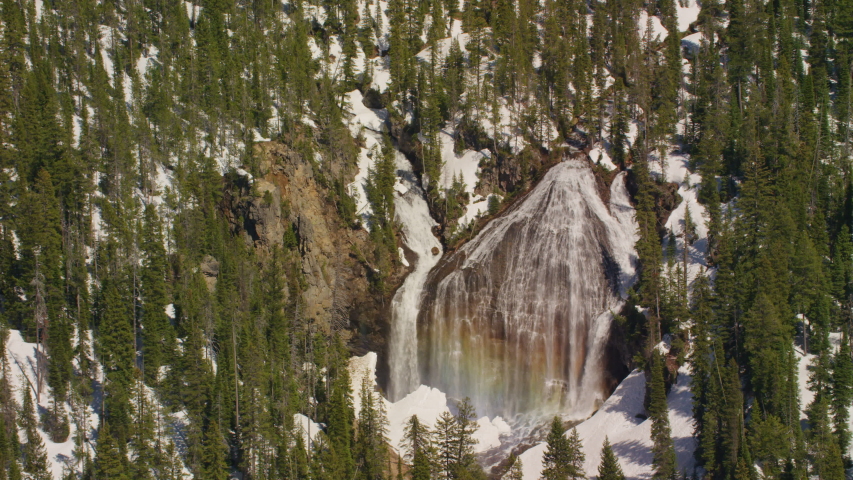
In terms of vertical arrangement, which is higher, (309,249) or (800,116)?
(800,116)

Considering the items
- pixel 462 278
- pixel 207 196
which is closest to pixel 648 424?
pixel 462 278

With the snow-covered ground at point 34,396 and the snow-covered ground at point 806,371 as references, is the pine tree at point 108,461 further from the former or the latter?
the snow-covered ground at point 806,371

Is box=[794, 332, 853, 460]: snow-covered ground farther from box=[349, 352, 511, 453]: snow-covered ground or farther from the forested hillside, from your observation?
box=[349, 352, 511, 453]: snow-covered ground

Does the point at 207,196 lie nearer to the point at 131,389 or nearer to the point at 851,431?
the point at 131,389

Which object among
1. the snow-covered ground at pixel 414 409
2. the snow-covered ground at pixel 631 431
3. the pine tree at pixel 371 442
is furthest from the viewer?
the snow-covered ground at pixel 414 409

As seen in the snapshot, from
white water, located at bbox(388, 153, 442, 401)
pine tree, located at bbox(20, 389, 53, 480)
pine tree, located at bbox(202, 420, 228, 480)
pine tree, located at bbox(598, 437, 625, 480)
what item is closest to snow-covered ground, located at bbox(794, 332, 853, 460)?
pine tree, located at bbox(598, 437, 625, 480)

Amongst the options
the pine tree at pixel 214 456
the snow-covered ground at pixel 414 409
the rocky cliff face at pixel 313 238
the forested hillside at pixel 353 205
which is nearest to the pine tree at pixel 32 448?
the forested hillside at pixel 353 205

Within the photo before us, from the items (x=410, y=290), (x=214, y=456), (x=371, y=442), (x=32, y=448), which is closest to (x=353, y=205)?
(x=410, y=290)
